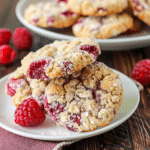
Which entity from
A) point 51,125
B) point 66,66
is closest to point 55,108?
point 51,125

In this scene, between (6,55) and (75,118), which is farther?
(6,55)

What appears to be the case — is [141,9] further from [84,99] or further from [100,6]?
[84,99]

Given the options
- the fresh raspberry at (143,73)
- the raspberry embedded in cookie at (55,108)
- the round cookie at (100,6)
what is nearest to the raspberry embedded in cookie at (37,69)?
the raspberry embedded in cookie at (55,108)

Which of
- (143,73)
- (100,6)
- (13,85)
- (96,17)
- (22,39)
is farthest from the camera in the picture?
(22,39)

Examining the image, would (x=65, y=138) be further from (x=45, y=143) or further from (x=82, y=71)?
(x=82, y=71)

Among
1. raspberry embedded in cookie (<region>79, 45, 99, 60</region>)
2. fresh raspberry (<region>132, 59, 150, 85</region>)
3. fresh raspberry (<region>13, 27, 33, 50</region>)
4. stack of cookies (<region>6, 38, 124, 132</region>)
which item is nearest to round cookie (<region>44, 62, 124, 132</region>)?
stack of cookies (<region>6, 38, 124, 132</region>)

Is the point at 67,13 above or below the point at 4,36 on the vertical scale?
above

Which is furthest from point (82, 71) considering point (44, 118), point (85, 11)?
point (85, 11)
